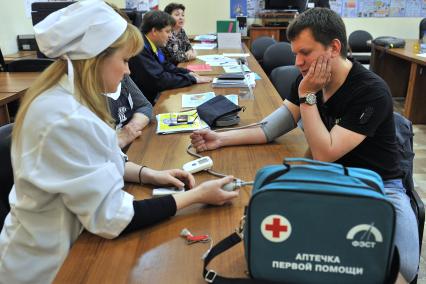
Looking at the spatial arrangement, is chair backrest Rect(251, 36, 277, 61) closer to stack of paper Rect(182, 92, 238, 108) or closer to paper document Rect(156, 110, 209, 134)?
stack of paper Rect(182, 92, 238, 108)

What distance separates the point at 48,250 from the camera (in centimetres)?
94

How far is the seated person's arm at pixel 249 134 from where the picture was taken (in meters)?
1.49

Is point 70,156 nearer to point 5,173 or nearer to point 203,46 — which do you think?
point 5,173

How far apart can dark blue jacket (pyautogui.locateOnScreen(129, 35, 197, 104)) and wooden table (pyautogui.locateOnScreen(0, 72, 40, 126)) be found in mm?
742

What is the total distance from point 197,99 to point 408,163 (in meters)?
1.19

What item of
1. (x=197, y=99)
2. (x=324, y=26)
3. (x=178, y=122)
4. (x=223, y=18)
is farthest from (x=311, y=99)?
(x=223, y=18)

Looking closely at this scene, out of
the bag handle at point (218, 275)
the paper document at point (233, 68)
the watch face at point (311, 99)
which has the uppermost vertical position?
the watch face at point (311, 99)

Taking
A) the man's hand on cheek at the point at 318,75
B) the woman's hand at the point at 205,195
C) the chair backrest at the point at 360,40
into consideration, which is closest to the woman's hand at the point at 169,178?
the woman's hand at the point at 205,195

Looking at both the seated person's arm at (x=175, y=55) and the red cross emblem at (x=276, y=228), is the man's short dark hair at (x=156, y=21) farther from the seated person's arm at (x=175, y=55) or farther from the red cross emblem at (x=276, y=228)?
the red cross emblem at (x=276, y=228)

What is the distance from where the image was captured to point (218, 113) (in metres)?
1.72

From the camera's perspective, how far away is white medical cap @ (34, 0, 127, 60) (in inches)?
34.2

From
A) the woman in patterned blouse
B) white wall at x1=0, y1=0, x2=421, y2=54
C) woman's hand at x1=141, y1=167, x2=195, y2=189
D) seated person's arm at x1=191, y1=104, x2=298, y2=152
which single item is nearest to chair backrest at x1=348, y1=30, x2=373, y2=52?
white wall at x1=0, y1=0, x2=421, y2=54

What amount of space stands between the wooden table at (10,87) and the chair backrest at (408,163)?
2204mm

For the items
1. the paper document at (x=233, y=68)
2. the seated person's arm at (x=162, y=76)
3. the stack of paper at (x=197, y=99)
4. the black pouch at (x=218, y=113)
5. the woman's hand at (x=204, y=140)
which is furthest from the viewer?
the paper document at (x=233, y=68)
